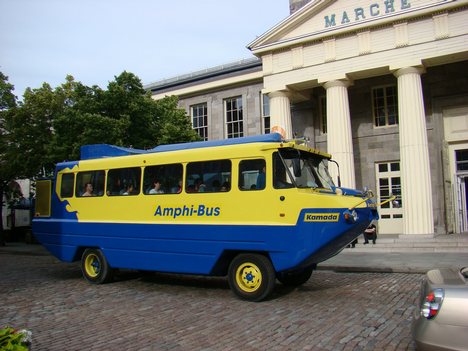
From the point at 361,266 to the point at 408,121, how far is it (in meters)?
9.08

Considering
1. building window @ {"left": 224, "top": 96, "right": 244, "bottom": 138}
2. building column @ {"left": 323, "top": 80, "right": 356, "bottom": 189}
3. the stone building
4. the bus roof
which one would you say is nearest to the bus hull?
the bus roof

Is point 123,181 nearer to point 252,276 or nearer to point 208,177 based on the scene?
point 208,177

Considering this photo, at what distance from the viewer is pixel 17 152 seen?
21.7 meters

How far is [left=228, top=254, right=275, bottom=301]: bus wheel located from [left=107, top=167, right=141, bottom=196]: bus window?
306 centimetres

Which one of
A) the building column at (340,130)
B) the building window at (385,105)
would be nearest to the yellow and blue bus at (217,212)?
the building column at (340,130)

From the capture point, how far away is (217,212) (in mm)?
8633

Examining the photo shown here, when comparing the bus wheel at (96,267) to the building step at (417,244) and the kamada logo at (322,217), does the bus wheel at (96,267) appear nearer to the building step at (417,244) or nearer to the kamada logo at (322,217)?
the kamada logo at (322,217)

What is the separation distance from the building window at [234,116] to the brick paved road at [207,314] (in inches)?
712

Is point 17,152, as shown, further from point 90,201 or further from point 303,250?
point 303,250

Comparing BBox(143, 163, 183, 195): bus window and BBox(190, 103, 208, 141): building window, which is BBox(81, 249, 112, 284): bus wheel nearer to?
BBox(143, 163, 183, 195): bus window

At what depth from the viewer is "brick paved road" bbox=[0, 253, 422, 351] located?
18.9ft

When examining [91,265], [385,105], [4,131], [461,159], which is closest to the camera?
[91,265]

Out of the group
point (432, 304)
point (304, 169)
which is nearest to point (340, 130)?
point (304, 169)

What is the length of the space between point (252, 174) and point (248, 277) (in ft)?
6.30
